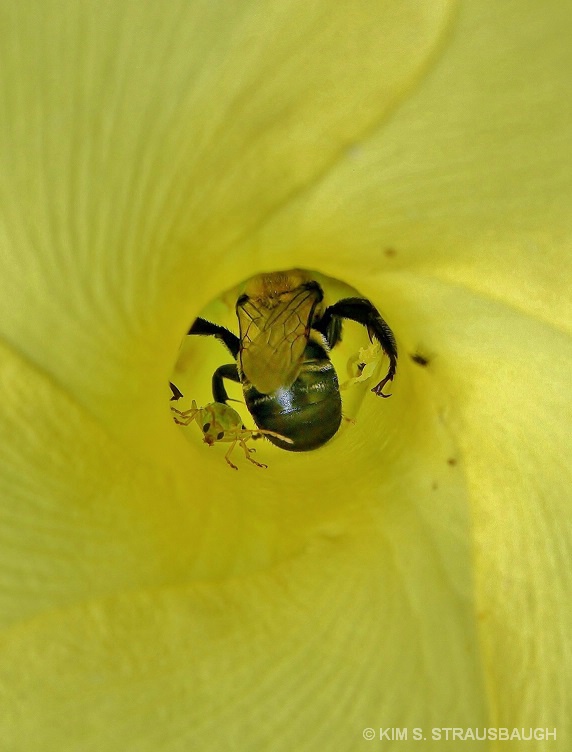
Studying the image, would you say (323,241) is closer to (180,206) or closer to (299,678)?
(180,206)

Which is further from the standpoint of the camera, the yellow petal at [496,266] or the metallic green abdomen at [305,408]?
the metallic green abdomen at [305,408]

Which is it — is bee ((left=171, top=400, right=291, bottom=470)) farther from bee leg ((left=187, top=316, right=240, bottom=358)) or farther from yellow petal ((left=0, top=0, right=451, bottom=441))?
yellow petal ((left=0, top=0, right=451, bottom=441))

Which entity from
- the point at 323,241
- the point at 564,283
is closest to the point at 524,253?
the point at 564,283

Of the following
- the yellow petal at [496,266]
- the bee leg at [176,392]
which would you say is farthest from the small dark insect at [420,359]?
the bee leg at [176,392]

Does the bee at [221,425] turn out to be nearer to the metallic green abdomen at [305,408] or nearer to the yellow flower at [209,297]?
the metallic green abdomen at [305,408]

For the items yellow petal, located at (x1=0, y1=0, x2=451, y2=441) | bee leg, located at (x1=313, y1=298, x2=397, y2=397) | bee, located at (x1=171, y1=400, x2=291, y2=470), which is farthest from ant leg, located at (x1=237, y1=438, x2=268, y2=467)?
yellow petal, located at (x1=0, y1=0, x2=451, y2=441)

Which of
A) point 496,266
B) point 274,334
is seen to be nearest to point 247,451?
point 274,334

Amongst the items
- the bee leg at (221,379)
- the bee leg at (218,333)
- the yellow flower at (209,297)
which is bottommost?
the yellow flower at (209,297)

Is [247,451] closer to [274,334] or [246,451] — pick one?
[246,451]
